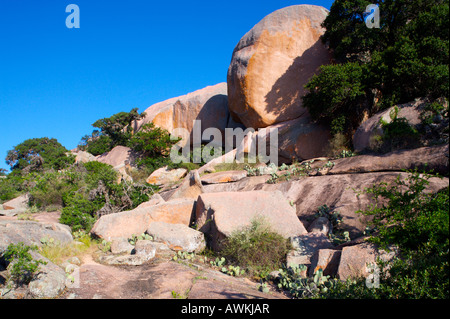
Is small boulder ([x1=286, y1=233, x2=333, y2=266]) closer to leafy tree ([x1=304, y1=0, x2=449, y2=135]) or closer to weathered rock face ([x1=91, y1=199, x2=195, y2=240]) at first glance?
weathered rock face ([x1=91, y1=199, x2=195, y2=240])

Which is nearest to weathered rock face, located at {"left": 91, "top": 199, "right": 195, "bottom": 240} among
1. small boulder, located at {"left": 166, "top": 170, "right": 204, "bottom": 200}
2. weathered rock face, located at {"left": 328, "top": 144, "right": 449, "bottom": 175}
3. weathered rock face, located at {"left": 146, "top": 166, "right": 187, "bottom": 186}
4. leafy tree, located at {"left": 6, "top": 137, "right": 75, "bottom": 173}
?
small boulder, located at {"left": 166, "top": 170, "right": 204, "bottom": 200}

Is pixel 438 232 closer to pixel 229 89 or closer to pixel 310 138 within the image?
pixel 310 138

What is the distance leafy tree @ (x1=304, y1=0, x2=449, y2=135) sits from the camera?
8203mm

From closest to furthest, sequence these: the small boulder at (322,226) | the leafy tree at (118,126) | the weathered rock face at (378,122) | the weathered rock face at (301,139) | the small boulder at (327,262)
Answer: the small boulder at (327,262) < the small boulder at (322,226) < the weathered rock face at (378,122) < the weathered rock face at (301,139) < the leafy tree at (118,126)

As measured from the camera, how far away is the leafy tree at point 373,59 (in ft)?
26.9

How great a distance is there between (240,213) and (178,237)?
4.14 ft

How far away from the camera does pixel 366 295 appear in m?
3.10

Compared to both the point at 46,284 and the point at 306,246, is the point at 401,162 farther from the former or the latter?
the point at 46,284

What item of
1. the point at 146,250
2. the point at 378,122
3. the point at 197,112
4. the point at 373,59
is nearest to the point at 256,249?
the point at 146,250

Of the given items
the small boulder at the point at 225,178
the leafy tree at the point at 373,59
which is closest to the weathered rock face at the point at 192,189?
the small boulder at the point at 225,178

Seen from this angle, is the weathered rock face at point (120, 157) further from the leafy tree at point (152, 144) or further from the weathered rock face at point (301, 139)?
the weathered rock face at point (301, 139)

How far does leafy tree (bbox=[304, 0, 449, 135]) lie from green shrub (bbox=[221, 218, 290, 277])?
514cm

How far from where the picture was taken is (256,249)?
4832 millimetres

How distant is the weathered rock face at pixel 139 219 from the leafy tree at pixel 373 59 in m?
6.30
